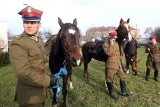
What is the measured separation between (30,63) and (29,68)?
104 millimetres

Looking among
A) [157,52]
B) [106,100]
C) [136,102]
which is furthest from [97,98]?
[157,52]

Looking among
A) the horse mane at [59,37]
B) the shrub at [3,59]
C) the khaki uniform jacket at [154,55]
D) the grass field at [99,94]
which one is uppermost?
the horse mane at [59,37]

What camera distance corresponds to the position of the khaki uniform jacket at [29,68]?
2.58 meters

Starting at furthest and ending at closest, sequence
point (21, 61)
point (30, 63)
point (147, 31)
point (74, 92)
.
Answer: point (147, 31) → point (74, 92) → point (30, 63) → point (21, 61)

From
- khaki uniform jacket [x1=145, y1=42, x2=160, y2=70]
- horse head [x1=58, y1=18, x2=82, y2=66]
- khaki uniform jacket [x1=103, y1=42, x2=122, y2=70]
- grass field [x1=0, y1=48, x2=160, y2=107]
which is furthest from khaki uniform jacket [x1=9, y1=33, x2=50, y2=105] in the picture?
khaki uniform jacket [x1=145, y1=42, x2=160, y2=70]

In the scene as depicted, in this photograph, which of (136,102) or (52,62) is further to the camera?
(136,102)

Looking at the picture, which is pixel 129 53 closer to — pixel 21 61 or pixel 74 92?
pixel 74 92

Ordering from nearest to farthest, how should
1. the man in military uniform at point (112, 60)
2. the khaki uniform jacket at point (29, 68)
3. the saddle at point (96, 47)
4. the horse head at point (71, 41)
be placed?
the khaki uniform jacket at point (29, 68) < the horse head at point (71, 41) < the man in military uniform at point (112, 60) < the saddle at point (96, 47)

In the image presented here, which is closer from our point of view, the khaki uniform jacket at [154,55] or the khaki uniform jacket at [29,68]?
the khaki uniform jacket at [29,68]

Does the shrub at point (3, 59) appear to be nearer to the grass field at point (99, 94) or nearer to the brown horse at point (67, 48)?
the grass field at point (99, 94)

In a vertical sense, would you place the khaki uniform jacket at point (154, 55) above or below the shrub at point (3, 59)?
above

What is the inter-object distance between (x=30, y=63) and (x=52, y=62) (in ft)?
9.35

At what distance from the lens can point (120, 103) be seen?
21.5 feet

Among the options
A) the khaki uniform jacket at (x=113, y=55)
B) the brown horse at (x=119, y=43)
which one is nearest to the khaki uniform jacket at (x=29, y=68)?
the khaki uniform jacket at (x=113, y=55)
